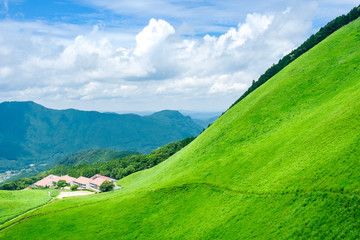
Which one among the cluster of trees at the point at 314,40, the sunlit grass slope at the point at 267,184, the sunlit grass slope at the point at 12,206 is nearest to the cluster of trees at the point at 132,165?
the cluster of trees at the point at 314,40

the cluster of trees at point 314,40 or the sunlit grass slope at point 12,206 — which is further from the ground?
the cluster of trees at point 314,40

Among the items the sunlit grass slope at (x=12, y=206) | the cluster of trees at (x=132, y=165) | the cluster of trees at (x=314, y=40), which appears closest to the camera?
the sunlit grass slope at (x=12, y=206)

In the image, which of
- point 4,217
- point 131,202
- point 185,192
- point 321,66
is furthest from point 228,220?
point 321,66

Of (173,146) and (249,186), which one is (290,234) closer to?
(249,186)

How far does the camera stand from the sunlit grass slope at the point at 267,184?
79.8 feet

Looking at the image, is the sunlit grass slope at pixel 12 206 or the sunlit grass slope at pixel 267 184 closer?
the sunlit grass slope at pixel 267 184

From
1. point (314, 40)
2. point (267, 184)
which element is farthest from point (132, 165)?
point (267, 184)

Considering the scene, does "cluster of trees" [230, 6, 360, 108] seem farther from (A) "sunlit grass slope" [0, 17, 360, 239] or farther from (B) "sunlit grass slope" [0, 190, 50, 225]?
(B) "sunlit grass slope" [0, 190, 50, 225]

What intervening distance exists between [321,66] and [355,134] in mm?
43469

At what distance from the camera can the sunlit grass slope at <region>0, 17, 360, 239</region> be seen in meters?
24.3

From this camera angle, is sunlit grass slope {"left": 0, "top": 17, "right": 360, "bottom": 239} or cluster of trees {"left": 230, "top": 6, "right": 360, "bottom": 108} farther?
cluster of trees {"left": 230, "top": 6, "right": 360, "bottom": 108}

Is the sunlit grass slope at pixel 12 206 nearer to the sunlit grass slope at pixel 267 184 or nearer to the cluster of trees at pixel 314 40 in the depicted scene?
the sunlit grass slope at pixel 267 184

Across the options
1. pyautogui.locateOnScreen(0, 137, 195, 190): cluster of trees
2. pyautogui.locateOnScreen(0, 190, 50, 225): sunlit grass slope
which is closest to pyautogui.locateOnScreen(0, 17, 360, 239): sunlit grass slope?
pyautogui.locateOnScreen(0, 190, 50, 225): sunlit grass slope

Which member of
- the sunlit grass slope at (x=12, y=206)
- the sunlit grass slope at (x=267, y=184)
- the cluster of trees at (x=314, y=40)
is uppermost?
the cluster of trees at (x=314, y=40)
